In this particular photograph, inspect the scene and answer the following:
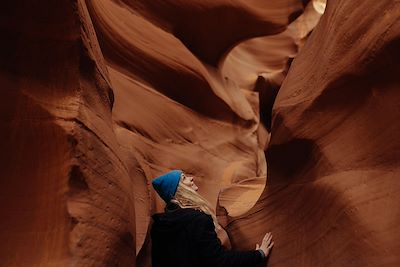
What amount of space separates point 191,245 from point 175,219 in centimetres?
15

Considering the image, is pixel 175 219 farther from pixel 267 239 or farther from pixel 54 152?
pixel 54 152

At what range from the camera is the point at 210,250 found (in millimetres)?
2787

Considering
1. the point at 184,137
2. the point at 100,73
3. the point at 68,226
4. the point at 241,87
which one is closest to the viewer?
the point at 68,226

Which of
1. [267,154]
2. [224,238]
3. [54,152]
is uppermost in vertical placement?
[54,152]

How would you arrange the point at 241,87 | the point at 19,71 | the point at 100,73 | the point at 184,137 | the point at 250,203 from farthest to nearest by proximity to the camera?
the point at 241,87 < the point at 184,137 < the point at 250,203 < the point at 100,73 < the point at 19,71

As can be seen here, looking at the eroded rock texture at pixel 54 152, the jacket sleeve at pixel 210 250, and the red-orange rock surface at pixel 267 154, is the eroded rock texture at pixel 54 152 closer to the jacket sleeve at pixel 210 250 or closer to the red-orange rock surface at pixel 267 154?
the red-orange rock surface at pixel 267 154

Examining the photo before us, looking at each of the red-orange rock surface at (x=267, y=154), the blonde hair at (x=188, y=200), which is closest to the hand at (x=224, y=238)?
the red-orange rock surface at (x=267, y=154)

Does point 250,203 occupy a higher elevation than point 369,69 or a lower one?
lower

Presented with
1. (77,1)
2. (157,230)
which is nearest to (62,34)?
(77,1)

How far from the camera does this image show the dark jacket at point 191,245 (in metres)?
2.80

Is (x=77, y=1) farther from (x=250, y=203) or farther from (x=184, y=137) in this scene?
(x=184, y=137)

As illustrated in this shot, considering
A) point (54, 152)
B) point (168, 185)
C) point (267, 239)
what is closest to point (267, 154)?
point (267, 239)

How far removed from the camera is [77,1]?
233 centimetres

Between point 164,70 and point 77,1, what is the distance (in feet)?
7.66
